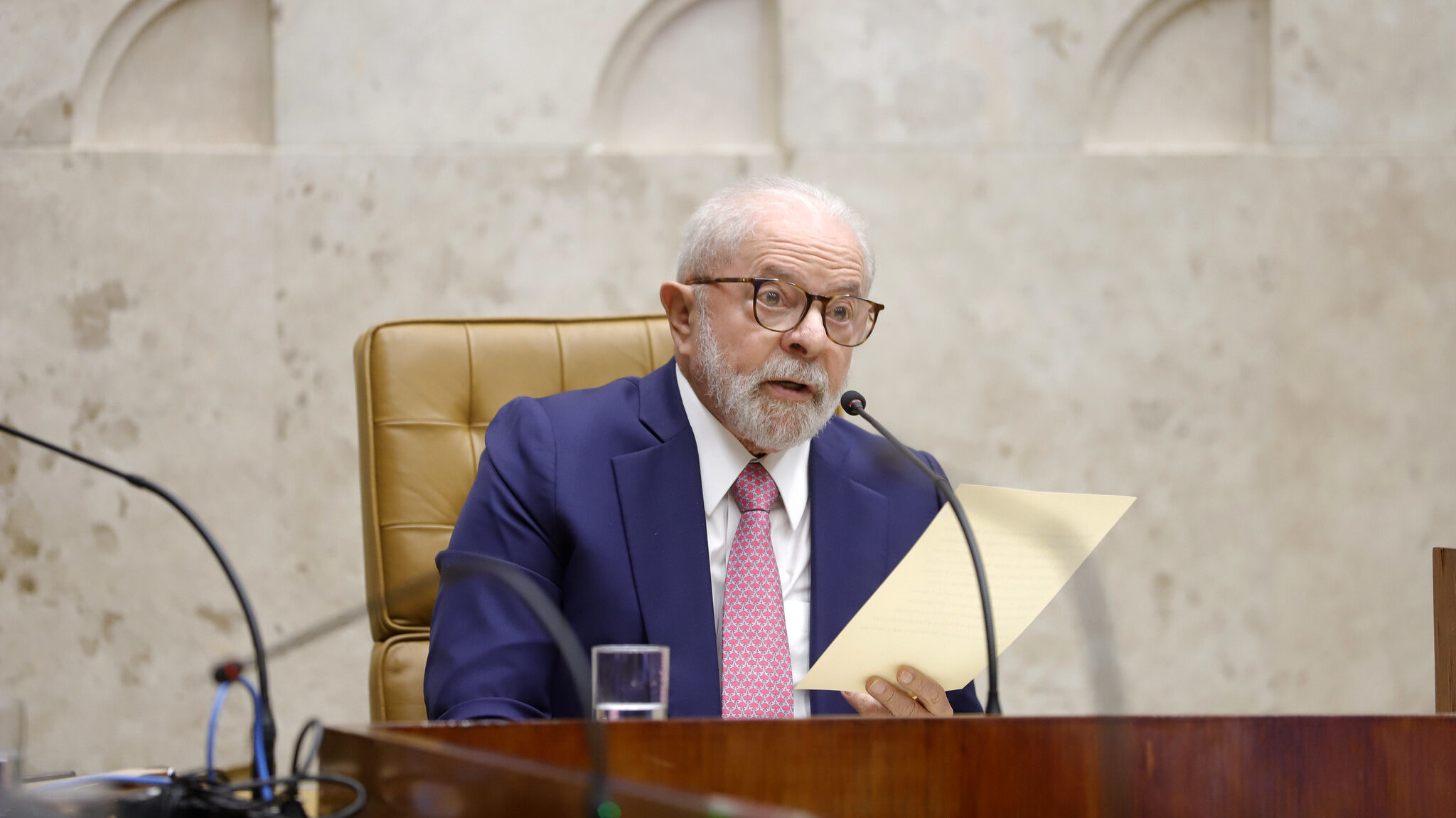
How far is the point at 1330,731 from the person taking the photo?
2.80ft

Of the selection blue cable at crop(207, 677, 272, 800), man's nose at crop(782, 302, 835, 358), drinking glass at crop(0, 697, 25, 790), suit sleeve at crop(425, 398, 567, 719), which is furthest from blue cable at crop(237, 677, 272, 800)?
man's nose at crop(782, 302, 835, 358)

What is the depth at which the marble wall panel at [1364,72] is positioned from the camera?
2.56 metres

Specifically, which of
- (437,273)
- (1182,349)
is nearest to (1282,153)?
(1182,349)

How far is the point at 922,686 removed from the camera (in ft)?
3.56

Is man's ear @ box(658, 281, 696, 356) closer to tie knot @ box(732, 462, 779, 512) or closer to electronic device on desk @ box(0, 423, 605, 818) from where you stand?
tie knot @ box(732, 462, 779, 512)

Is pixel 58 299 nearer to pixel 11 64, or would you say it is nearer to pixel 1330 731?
pixel 11 64

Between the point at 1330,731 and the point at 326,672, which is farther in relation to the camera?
the point at 326,672

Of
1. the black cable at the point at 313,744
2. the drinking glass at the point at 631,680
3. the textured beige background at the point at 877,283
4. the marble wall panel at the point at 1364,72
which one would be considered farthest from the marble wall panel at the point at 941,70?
the black cable at the point at 313,744

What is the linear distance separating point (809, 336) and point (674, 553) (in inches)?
12.6

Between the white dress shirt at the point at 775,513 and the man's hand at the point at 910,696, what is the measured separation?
287mm

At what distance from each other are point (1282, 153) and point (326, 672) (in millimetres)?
2286

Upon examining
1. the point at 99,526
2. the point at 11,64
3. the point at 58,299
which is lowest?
the point at 99,526

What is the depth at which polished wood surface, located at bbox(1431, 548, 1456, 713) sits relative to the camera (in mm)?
1291

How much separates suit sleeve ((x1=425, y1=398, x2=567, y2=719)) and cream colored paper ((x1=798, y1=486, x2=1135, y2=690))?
1.27ft
